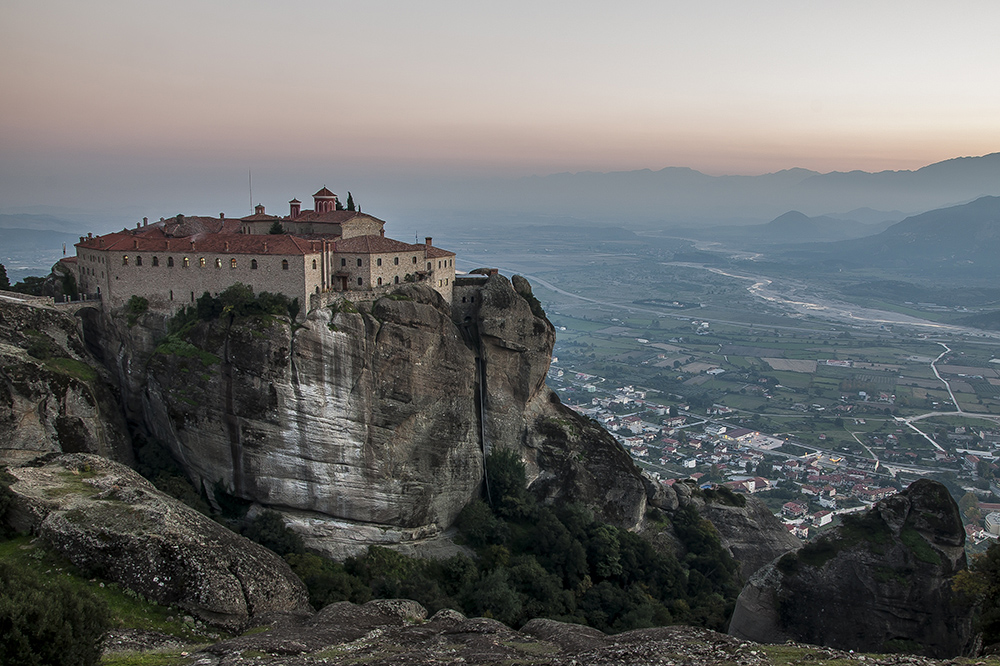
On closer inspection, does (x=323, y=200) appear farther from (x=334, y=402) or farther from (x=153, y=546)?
(x=153, y=546)

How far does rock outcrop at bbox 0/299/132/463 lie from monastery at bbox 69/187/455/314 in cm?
424

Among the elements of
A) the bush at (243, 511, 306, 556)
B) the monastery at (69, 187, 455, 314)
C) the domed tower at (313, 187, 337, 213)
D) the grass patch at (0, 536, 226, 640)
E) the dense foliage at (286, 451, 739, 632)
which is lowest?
the dense foliage at (286, 451, 739, 632)

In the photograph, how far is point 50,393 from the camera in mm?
37625

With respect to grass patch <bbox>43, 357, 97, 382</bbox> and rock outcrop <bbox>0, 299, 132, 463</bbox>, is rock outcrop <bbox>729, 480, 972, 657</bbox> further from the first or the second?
grass patch <bbox>43, 357, 97, 382</bbox>

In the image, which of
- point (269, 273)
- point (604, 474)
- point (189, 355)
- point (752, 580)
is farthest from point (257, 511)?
point (752, 580)

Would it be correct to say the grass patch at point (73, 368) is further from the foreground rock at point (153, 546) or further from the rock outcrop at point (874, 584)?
the rock outcrop at point (874, 584)

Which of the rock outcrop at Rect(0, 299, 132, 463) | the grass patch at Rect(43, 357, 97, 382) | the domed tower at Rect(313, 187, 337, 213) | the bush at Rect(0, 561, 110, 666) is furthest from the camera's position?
the domed tower at Rect(313, 187, 337, 213)

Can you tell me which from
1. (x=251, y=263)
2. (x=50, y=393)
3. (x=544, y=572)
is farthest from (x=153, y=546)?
(x=544, y=572)

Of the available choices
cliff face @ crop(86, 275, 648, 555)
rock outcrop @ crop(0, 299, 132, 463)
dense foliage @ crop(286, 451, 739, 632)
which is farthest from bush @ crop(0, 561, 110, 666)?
cliff face @ crop(86, 275, 648, 555)

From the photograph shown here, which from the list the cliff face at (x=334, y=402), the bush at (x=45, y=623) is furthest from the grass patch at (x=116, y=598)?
the cliff face at (x=334, y=402)

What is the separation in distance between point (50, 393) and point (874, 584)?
1655 inches

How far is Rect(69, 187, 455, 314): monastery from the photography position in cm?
4234

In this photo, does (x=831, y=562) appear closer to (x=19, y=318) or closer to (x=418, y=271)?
(x=418, y=271)

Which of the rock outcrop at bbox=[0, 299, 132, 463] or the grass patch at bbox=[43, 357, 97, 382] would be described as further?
the grass patch at bbox=[43, 357, 97, 382]
